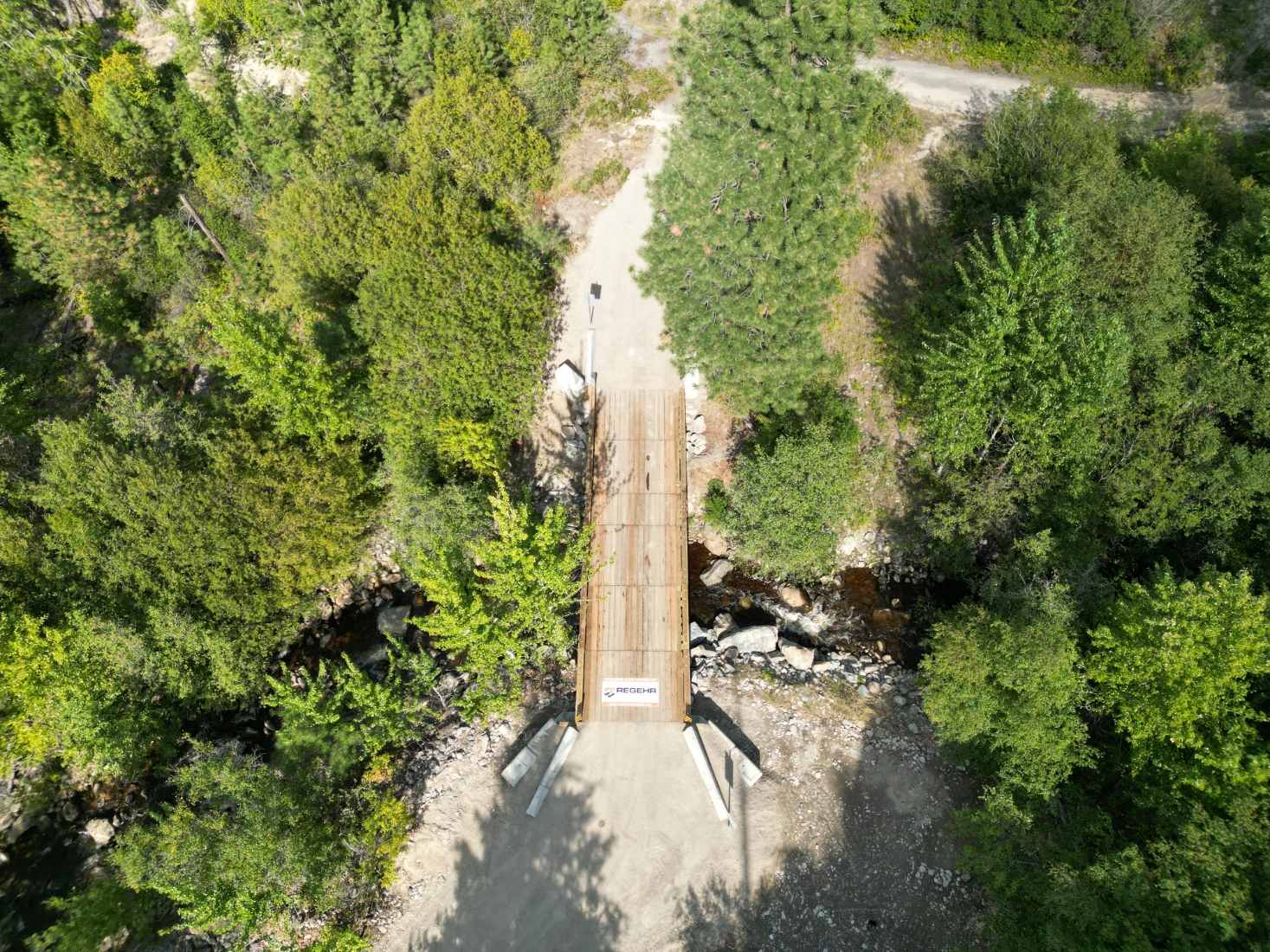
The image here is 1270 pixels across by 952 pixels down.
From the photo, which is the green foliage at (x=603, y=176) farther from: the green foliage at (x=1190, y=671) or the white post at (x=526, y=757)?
the green foliage at (x=1190, y=671)

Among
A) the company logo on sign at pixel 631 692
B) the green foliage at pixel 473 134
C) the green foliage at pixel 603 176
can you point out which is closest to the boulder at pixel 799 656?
the company logo on sign at pixel 631 692

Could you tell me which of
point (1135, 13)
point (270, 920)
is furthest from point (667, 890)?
point (1135, 13)

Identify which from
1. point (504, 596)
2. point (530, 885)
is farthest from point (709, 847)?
point (504, 596)

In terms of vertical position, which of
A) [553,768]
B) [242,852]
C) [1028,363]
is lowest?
[242,852]

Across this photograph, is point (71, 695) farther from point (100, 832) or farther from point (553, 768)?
point (553, 768)

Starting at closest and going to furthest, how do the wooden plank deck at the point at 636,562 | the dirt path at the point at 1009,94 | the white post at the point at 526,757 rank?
the white post at the point at 526,757, the wooden plank deck at the point at 636,562, the dirt path at the point at 1009,94
